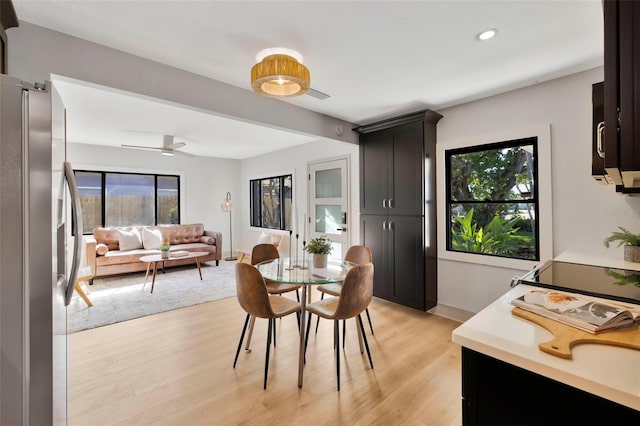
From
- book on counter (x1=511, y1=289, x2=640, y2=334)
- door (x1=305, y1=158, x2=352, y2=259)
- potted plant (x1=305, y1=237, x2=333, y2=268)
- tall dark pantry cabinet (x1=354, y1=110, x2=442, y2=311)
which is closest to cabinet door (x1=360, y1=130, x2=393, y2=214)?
tall dark pantry cabinet (x1=354, y1=110, x2=442, y2=311)

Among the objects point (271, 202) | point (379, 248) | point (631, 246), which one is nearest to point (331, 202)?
point (379, 248)

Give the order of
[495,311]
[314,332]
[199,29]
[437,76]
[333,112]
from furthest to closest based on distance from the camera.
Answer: [333,112] < [314,332] < [437,76] < [199,29] < [495,311]

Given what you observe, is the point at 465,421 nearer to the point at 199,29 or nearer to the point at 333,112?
the point at 199,29

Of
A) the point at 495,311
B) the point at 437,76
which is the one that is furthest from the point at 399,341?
the point at 437,76

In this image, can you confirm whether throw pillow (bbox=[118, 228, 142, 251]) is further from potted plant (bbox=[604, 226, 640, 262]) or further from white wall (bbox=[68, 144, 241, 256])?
potted plant (bbox=[604, 226, 640, 262])

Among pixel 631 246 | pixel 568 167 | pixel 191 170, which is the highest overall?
pixel 191 170

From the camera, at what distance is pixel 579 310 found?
1133 millimetres

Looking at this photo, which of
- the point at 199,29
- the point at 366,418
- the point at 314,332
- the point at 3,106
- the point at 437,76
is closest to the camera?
the point at 3,106

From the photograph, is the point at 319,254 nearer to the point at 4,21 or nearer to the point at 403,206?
the point at 403,206

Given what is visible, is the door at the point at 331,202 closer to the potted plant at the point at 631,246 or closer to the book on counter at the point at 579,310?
the potted plant at the point at 631,246

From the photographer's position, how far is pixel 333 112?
3.61 meters

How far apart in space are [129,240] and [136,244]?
5.8 inches

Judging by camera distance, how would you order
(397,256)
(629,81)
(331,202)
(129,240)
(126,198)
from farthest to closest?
1. (126,198)
2. (129,240)
3. (331,202)
4. (397,256)
5. (629,81)

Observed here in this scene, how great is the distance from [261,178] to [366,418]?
5.71 meters
